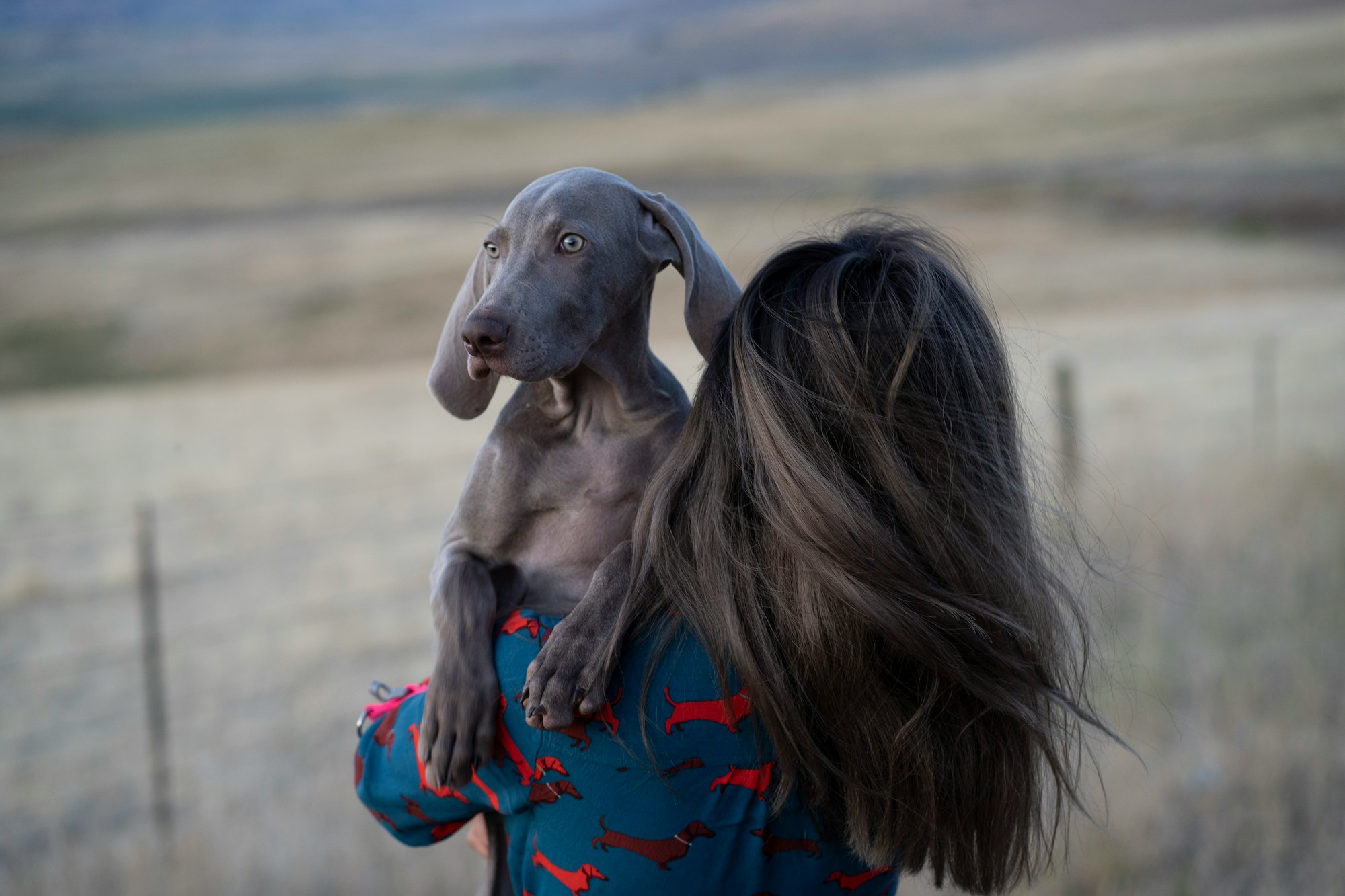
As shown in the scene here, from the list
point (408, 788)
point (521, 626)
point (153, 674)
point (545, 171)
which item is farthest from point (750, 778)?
point (545, 171)

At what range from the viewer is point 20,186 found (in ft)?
66.7

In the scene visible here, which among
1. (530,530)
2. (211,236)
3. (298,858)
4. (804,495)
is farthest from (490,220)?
(211,236)

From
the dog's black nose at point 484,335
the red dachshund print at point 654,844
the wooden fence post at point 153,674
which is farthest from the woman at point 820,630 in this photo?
the wooden fence post at point 153,674

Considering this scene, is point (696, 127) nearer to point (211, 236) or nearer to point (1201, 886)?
point (211, 236)

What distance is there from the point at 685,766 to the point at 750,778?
81 mm

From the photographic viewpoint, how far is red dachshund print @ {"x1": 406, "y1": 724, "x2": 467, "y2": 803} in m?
1.27

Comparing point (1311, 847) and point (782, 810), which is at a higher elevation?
point (782, 810)

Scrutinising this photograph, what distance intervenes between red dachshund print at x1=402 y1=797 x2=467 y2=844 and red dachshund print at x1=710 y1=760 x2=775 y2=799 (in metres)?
0.39

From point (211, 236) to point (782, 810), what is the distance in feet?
69.9

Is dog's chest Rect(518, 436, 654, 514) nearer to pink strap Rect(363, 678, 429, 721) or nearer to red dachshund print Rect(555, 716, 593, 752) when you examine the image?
pink strap Rect(363, 678, 429, 721)

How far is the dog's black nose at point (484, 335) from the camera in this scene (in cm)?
134

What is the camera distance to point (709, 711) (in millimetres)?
1149

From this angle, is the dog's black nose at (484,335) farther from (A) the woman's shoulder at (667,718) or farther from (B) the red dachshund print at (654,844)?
(B) the red dachshund print at (654,844)

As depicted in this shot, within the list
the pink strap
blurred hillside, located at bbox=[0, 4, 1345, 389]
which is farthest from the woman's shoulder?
blurred hillside, located at bbox=[0, 4, 1345, 389]
